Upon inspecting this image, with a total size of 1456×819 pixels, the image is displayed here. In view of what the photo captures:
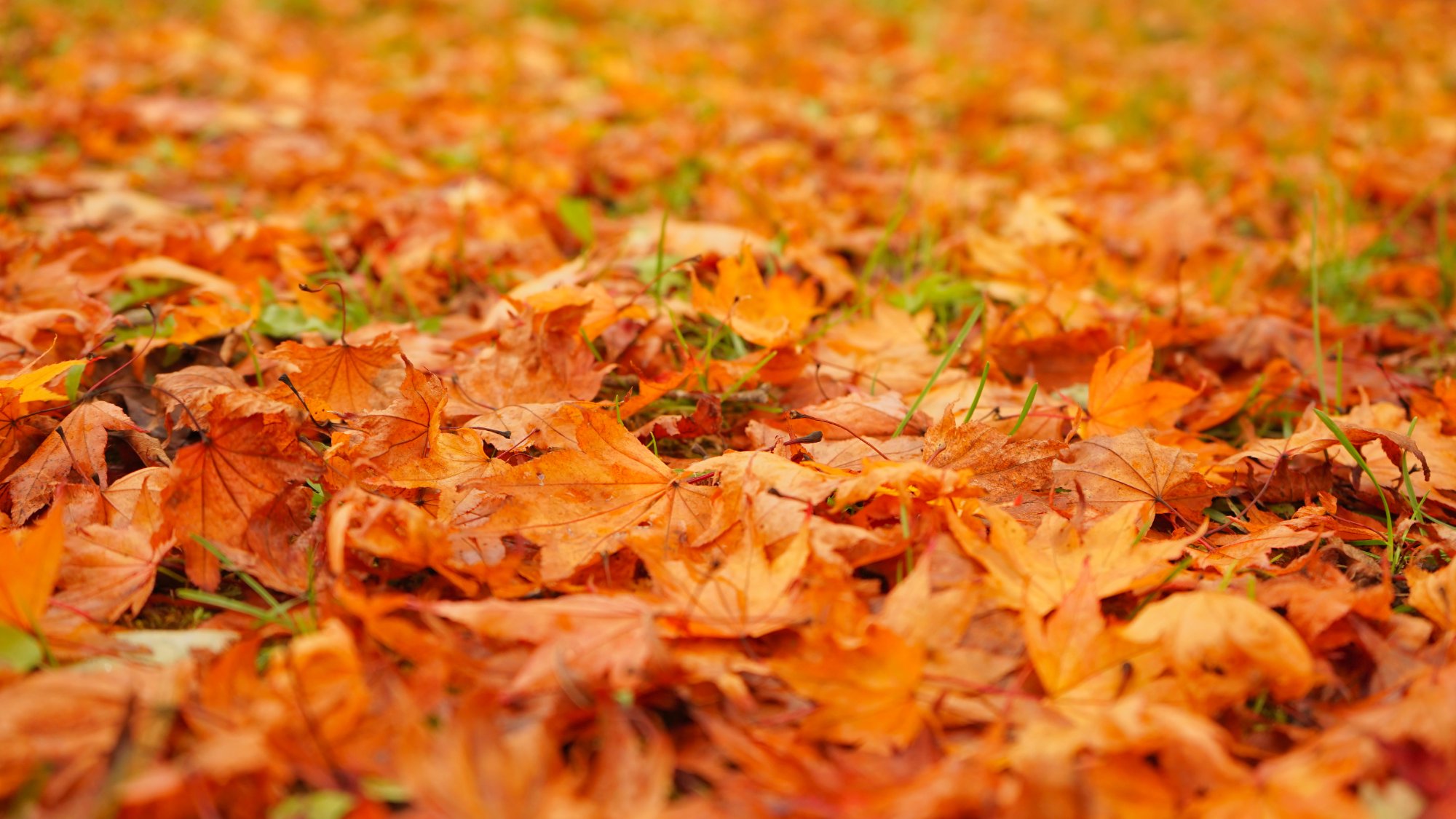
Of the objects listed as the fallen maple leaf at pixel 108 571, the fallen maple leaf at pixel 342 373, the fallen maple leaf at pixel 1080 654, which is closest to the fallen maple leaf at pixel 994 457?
the fallen maple leaf at pixel 1080 654

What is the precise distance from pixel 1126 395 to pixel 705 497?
664 mm

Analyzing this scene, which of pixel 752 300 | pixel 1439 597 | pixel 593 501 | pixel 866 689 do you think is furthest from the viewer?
pixel 752 300

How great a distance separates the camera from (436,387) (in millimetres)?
1149

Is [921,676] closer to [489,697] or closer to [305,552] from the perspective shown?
[489,697]

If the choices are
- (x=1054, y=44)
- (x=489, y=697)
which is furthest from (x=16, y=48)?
(x=1054, y=44)

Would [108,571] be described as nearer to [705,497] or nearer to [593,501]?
[593,501]

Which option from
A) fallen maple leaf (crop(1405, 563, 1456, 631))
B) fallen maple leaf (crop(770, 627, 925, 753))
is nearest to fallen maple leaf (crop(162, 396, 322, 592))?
fallen maple leaf (crop(770, 627, 925, 753))

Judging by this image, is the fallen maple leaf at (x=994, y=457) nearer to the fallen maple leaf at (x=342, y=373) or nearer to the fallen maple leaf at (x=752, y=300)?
the fallen maple leaf at (x=752, y=300)

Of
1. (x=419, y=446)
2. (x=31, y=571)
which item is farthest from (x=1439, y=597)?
(x=31, y=571)

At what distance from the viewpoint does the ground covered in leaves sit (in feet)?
2.52

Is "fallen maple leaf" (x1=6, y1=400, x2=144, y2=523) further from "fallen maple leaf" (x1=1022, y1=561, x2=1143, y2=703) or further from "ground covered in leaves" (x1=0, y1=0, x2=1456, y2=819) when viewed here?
"fallen maple leaf" (x1=1022, y1=561, x2=1143, y2=703)

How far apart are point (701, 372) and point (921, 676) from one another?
26.2 inches

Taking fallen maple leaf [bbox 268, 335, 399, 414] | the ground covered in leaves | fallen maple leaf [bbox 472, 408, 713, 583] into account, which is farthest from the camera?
fallen maple leaf [bbox 268, 335, 399, 414]

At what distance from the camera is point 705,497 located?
111cm
